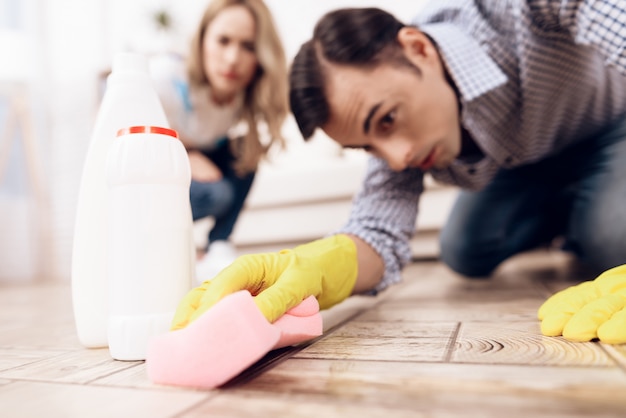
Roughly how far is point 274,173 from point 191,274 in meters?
1.59

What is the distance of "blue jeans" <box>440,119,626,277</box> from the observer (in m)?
1.10

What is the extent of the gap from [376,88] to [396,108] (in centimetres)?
5

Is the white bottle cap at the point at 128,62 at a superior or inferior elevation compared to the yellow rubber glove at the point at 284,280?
superior

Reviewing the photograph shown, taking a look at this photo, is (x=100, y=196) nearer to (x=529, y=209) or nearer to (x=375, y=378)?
(x=375, y=378)

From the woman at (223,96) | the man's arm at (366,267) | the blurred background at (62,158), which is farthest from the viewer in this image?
the blurred background at (62,158)

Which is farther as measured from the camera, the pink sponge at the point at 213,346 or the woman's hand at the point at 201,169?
the woman's hand at the point at 201,169

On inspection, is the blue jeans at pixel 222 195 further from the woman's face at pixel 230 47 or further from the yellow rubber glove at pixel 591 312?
the yellow rubber glove at pixel 591 312

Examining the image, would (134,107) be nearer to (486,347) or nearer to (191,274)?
(191,274)

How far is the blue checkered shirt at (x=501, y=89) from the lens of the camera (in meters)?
0.85

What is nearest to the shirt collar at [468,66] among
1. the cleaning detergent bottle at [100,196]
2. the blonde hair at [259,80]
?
the cleaning detergent bottle at [100,196]

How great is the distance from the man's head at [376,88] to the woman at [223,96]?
68cm

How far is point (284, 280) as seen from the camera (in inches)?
22.0

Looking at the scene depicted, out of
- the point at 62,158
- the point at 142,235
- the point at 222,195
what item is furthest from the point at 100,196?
the point at 62,158

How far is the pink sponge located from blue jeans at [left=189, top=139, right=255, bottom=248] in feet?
3.88
